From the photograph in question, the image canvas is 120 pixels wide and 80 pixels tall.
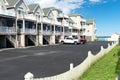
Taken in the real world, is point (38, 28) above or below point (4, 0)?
below

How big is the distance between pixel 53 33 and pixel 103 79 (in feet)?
144

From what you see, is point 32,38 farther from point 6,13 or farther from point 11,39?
point 6,13

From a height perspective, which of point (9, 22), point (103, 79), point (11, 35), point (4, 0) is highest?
point (4, 0)

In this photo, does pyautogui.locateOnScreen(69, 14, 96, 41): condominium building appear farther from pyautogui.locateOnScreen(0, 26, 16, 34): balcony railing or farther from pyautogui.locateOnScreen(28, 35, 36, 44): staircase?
pyautogui.locateOnScreen(0, 26, 16, 34): balcony railing

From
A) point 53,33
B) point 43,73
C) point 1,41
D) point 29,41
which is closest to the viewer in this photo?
point 43,73

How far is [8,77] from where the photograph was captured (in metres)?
12.0

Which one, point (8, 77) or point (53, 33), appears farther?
point (53, 33)

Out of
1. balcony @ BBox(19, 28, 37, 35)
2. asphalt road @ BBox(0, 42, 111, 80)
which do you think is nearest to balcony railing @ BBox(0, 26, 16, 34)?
balcony @ BBox(19, 28, 37, 35)

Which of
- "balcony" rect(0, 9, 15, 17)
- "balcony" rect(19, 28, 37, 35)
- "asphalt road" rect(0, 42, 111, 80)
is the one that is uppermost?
"balcony" rect(0, 9, 15, 17)

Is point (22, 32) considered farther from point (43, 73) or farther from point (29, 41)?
point (43, 73)

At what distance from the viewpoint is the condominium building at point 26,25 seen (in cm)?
3675

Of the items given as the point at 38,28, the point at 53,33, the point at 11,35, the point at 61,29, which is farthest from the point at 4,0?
the point at 61,29

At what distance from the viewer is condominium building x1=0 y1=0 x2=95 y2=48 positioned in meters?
36.8

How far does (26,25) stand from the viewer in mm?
44844
